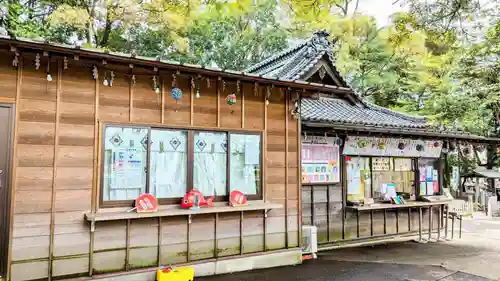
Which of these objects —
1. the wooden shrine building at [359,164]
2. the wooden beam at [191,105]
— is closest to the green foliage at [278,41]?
the wooden shrine building at [359,164]

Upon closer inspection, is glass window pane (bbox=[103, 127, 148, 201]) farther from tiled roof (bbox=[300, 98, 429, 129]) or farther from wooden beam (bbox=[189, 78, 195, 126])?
tiled roof (bbox=[300, 98, 429, 129])

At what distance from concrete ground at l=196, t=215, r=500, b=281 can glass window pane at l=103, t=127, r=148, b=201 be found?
168 centimetres

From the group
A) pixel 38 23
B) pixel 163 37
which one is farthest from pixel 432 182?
pixel 38 23

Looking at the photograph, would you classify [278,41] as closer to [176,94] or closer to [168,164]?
Answer: [176,94]

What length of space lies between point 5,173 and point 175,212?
6.52ft

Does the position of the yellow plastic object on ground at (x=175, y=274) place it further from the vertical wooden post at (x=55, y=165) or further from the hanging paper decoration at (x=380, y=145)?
the hanging paper decoration at (x=380, y=145)

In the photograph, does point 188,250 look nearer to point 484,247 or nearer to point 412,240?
point 412,240

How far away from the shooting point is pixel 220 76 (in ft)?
15.6

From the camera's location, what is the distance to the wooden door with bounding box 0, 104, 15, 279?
3.69m

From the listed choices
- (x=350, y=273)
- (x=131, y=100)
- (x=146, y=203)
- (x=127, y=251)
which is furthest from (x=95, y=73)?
(x=350, y=273)

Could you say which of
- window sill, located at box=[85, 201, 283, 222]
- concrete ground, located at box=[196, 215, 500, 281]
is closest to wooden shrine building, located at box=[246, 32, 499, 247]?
concrete ground, located at box=[196, 215, 500, 281]

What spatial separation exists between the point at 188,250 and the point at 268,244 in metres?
1.35

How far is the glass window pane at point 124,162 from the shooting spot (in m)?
4.34

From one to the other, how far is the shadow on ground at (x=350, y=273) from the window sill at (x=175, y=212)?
3.17 ft
